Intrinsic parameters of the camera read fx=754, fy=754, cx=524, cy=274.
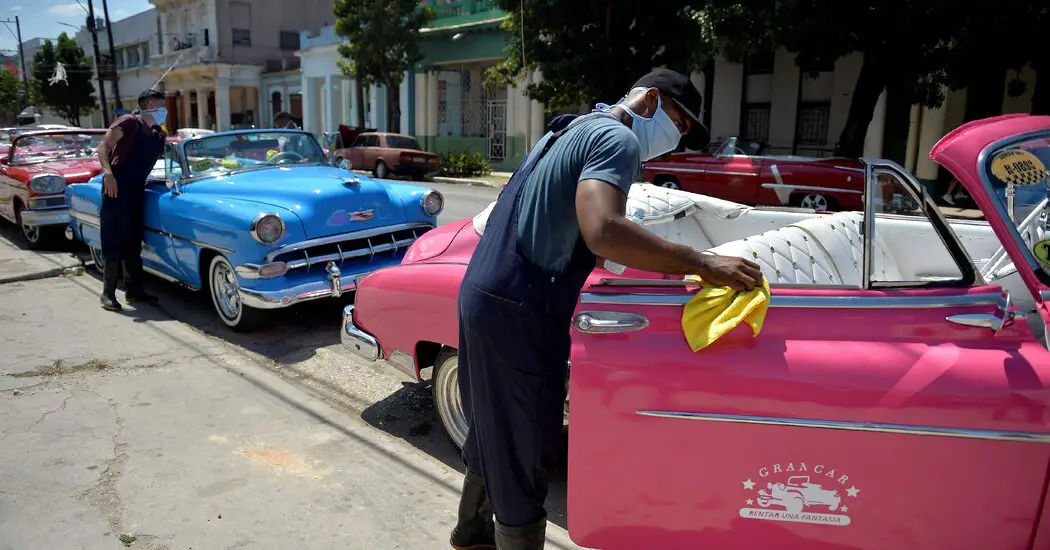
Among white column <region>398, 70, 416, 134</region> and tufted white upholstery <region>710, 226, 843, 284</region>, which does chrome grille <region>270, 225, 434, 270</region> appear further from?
white column <region>398, 70, 416, 134</region>

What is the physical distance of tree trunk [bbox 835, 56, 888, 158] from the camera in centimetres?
1402

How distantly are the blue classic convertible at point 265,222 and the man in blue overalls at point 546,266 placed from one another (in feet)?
11.0

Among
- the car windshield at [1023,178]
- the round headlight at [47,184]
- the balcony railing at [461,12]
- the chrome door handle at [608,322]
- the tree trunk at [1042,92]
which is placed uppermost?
the balcony railing at [461,12]

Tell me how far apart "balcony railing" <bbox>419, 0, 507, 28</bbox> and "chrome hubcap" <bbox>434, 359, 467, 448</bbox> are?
21.7 meters

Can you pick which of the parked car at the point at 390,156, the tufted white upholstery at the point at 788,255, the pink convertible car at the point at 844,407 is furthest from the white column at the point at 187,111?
the pink convertible car at the point at 844,407

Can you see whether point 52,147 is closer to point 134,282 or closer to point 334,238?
point 134,282

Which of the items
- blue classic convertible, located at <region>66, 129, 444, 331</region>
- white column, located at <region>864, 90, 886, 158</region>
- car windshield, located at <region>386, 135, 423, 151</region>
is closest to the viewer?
blue classic convertible, located at <region>66, 129, 444, 331</region>

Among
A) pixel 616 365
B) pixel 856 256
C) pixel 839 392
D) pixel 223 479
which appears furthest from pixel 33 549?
pixel 856 256

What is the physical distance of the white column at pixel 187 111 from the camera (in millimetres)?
43938

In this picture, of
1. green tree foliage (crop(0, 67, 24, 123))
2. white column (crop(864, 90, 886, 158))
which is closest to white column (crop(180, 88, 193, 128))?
green tree foliage (crop(0, 67, 24, 123))

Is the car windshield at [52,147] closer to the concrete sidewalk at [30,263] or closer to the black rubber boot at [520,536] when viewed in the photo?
the concrete sidewalk at [30,263]

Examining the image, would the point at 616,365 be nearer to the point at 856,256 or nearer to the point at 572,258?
the point at 572,258

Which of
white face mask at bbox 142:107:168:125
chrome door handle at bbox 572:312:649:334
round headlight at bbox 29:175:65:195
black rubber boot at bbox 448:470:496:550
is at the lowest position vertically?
black rubber boot at bbox 448:470:496:550

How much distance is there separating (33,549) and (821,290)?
3.07m
